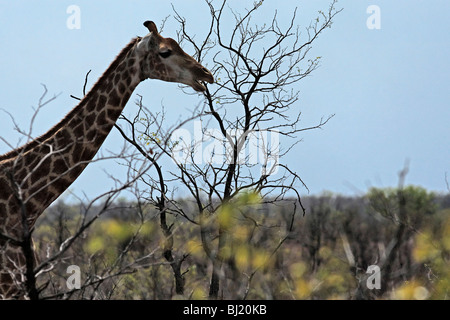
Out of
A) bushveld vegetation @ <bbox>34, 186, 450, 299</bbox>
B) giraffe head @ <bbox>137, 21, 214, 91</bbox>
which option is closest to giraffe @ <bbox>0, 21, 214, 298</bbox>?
giraffe head @ <bbox>137, 21, 214, 91</bbox>

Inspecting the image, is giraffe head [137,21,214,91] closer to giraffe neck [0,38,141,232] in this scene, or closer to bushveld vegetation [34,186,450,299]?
giraffe neck [0,38,141,232]

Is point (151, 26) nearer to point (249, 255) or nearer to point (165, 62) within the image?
point (165, 62)

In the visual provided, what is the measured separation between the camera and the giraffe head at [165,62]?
8.38m

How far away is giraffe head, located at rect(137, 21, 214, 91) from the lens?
8.38 m

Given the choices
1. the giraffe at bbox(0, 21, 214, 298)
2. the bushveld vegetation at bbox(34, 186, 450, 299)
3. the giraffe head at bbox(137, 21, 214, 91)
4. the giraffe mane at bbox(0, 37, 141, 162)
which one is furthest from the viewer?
the giraffe head at bbox(137, 21, 214, 91)

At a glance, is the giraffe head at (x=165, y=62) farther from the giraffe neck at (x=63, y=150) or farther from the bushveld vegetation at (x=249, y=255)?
the bushveld vegetation at (x=249, y=255)

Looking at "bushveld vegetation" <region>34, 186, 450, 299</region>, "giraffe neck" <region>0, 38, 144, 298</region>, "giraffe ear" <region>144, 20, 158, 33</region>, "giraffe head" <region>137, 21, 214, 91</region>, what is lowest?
"bushveld vegetation" <region>34, 186, 450, 299</region>

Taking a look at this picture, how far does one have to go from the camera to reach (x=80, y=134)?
26.0ft

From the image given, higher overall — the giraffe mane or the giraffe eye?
the giraffe eye

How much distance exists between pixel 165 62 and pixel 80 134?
1.38 meters

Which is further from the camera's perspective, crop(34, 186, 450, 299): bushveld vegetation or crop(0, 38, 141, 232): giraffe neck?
crop(0, 38, 141, 232): giraffe neck
